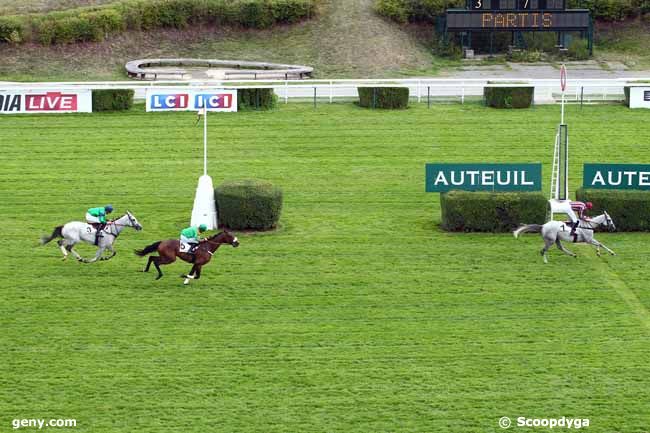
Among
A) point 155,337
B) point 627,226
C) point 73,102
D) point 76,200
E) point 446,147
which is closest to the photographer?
point 155,337

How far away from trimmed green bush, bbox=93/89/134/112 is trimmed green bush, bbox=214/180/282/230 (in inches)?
433

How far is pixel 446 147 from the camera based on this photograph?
34.2m

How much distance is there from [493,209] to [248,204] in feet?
16.0

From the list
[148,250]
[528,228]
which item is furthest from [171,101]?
[528,228]

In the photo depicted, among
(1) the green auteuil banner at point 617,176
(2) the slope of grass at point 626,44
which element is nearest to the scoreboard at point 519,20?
(2) the slope of grass at point 626,44

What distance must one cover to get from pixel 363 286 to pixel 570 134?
13306 mm

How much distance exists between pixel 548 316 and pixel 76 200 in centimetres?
1166

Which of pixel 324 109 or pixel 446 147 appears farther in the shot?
pixel 324 109

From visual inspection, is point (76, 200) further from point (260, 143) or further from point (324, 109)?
point (324, 109)

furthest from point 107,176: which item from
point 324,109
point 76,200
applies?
point 324,109

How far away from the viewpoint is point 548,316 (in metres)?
22.4

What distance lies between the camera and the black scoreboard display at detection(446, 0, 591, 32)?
146 feet

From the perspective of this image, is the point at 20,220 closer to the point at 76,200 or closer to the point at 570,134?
the point at 76,200

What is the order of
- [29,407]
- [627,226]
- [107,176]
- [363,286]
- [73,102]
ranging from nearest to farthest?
[29,407]
[363,286]
[627,226]
[107,176]
[73,102]
